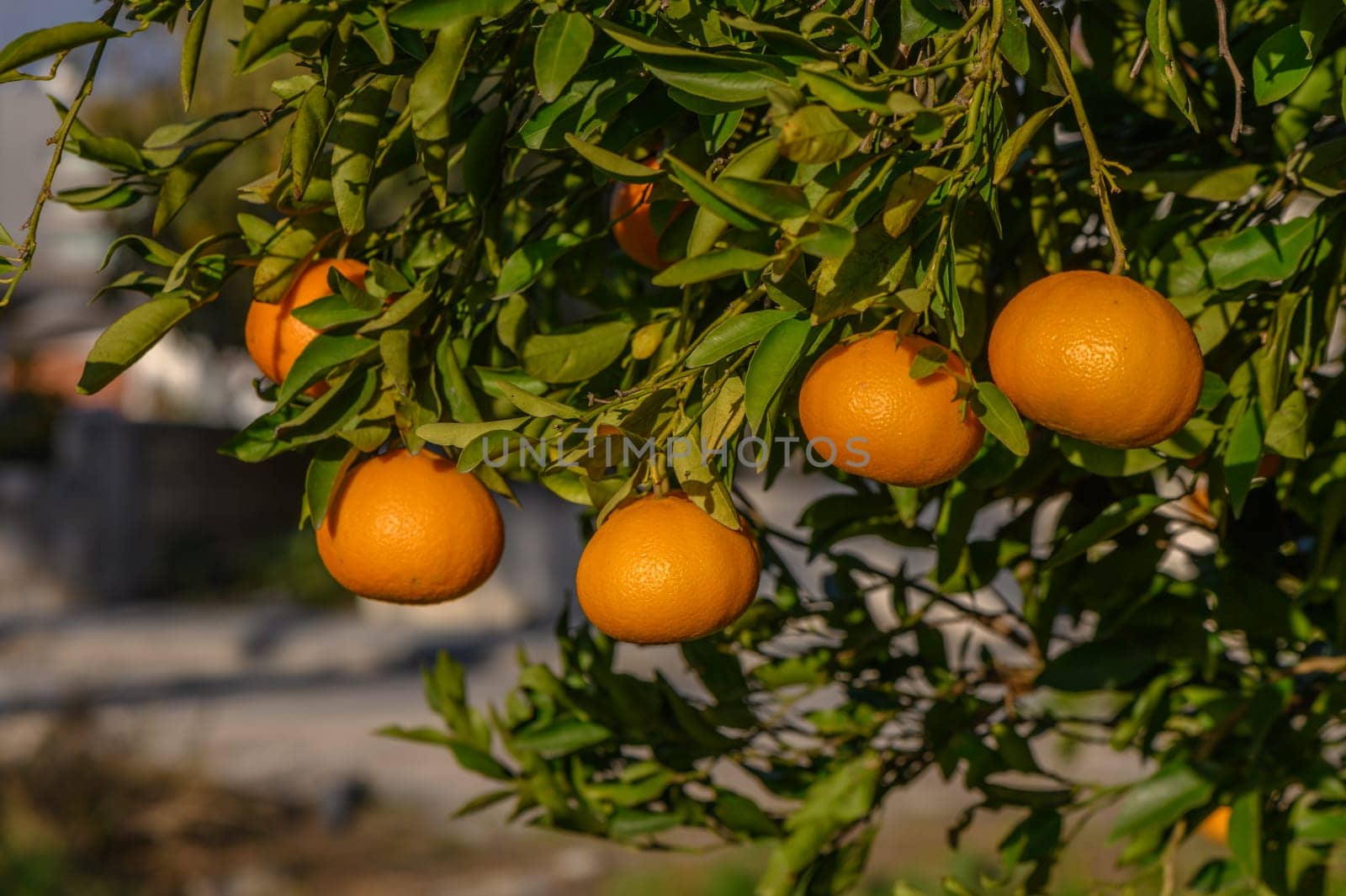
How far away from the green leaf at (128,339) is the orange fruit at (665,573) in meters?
0.24

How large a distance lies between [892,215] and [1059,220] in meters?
0.29

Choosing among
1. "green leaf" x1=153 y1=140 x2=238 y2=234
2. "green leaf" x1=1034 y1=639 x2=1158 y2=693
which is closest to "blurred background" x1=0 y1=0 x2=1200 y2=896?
"green leaf" x1=153 y1=140 x2=238 y2=234

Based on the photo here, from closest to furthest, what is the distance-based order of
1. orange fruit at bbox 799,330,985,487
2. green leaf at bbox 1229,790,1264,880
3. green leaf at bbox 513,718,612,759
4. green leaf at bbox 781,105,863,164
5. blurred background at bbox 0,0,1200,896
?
green leaf at bbox 781,105,863,164, orange fruit at bbox 799,330,985,487, green leaf at bbox 1229,790,1264,880, green leaf at bbox 513,718,612,759, blurred background at bbox 0,0,1200,896

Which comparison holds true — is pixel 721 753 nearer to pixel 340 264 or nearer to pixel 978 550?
pixel 978 550

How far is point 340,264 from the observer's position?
681 millimetres

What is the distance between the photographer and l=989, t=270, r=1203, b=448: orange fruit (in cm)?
52

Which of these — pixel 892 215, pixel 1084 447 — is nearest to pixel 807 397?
pixel 892 215

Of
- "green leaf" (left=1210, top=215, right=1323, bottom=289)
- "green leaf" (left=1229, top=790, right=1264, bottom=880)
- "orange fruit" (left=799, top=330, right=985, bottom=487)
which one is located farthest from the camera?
"green leaf" (left=1229, top=790, right=1264, bottom=880)

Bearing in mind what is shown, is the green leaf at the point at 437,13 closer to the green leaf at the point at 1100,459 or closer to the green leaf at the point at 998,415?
the green leaf at the point at 998,415

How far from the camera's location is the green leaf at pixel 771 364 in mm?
514

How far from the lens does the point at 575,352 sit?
2.27 feet

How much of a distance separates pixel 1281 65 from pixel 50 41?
21.4 inches

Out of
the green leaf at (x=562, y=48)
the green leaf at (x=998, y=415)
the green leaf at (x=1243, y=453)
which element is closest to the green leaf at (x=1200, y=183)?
the green leaf at (x=1243, y=453)

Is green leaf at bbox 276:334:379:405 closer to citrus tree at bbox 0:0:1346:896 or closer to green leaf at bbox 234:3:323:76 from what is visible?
citrus tree at bbox 0:0:1346:896
